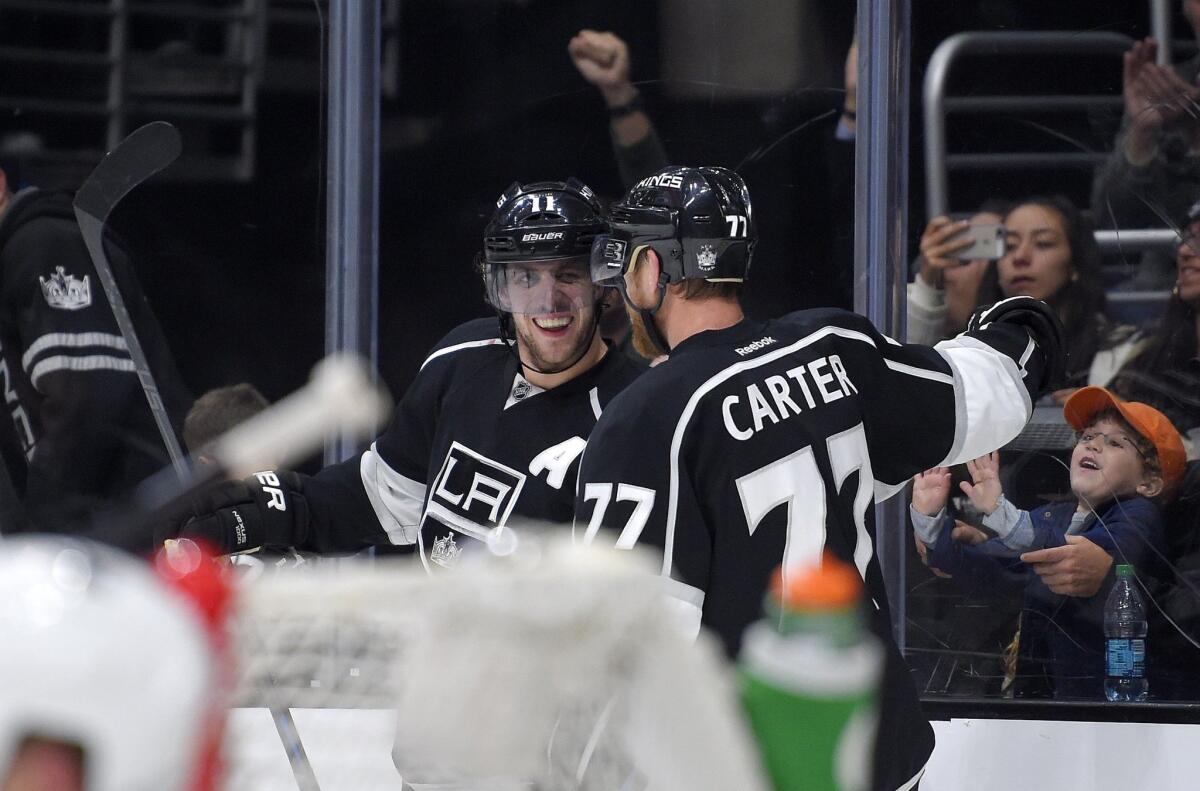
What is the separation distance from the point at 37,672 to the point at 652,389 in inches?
50.6

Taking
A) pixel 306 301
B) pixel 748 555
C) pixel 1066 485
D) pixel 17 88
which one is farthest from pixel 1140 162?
pixel 17 88

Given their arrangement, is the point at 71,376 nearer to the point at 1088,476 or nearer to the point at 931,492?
Answer: the point at 931,492

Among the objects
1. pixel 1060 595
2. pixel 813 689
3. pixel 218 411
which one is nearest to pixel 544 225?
pixel 218 411

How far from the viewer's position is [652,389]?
1967mm

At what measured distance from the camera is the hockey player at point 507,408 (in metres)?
2.41

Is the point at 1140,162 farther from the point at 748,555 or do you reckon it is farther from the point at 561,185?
the point at 748,555

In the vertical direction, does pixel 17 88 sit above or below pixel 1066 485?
above

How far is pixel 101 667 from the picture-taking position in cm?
74

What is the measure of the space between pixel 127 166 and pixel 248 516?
949mm

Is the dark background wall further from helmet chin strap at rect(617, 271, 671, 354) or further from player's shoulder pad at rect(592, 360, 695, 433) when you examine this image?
player's shoulder pad at rect(592, 360, 695, 433)

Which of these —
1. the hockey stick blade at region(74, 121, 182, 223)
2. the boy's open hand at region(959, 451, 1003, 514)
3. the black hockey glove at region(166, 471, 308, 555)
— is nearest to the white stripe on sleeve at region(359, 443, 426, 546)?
the black hockey glove at region(166, 471, 308, 555)

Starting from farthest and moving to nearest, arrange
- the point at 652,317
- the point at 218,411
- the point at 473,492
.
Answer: the point at 218,411
the point at 473,492
the point at 652,317

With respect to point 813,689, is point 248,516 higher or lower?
lower

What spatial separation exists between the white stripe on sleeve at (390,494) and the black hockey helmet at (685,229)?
1.95 ft
